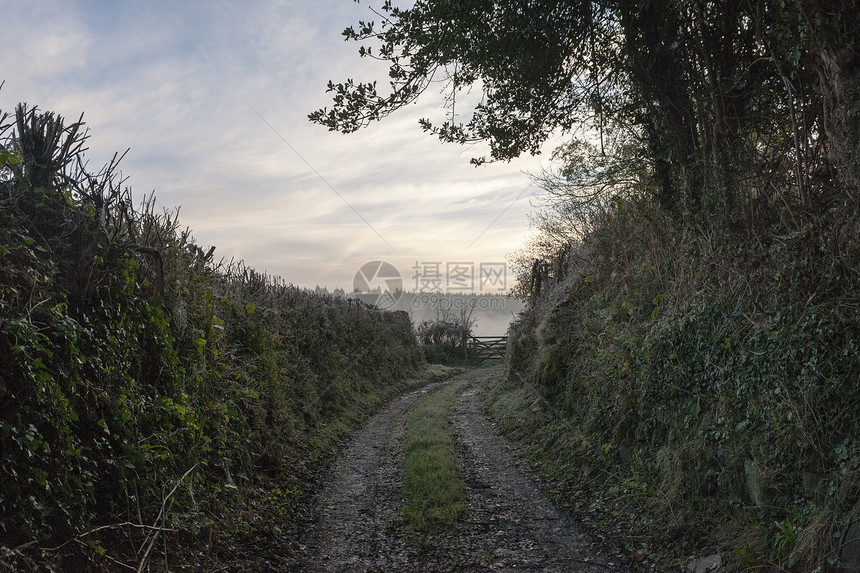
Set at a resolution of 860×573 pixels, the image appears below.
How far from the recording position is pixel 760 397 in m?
5.23

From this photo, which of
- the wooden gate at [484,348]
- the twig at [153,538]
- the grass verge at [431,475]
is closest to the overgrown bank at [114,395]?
the twig at [153,538]

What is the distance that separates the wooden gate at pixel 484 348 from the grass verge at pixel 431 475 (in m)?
17.2

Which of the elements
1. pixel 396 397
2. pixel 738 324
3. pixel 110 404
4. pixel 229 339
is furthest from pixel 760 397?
pixel 396 397

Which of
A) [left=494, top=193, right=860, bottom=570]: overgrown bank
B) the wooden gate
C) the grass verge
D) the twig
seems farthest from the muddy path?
the wooden gate

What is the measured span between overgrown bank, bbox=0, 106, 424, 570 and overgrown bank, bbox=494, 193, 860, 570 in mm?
4375

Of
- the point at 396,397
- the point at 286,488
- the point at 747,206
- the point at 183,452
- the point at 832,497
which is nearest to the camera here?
the point at 832,497

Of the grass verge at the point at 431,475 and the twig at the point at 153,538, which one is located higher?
the twig at the point at 153,538

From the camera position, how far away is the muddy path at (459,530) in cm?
539

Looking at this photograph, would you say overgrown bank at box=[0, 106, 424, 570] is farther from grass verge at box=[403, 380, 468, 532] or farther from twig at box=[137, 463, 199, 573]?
grass verge at box=[403, 380, 468, 532]

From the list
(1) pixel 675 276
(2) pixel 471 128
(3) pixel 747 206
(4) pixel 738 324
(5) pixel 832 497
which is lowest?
(5) pixel 832 497

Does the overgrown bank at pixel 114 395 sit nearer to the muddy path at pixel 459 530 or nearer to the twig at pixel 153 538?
the twig at pixel 153 538

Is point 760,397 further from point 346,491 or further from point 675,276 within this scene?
point 346,491

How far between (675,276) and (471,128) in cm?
437

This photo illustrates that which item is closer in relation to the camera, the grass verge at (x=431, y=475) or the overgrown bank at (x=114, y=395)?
the overgrown bank at (x=114, y=395)
